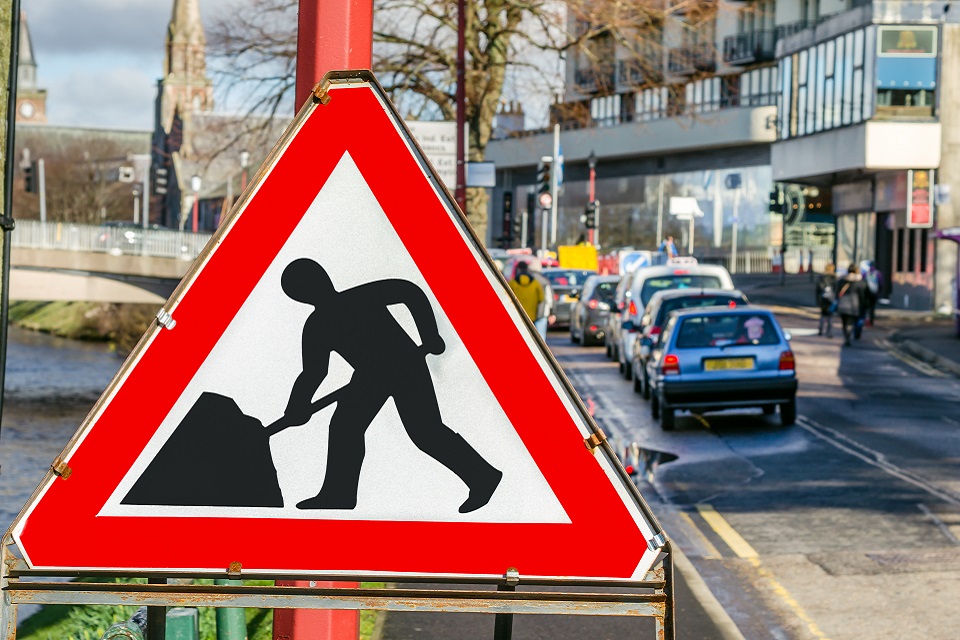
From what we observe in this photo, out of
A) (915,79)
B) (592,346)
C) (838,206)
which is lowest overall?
(592,346)

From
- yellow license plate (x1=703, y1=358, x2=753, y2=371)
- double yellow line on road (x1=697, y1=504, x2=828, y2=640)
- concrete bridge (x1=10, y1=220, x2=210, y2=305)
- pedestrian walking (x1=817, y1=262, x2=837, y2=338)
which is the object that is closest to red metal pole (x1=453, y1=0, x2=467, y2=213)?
yellow license plate (x1=703, y1=358, x2=753, y2=371)

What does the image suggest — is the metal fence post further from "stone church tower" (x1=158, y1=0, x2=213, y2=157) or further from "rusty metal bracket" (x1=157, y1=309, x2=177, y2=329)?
"stone church tower" (x1=158, y1=0, x2=213, y2=157)

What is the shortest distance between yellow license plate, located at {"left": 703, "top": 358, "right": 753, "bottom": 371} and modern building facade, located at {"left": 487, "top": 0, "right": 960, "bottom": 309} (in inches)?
542

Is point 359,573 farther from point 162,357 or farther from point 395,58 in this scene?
point 395,58

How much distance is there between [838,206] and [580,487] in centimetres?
5557

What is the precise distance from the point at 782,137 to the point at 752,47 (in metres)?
16.3

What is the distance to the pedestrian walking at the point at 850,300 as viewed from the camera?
99.5 feet

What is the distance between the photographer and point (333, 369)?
2648 millimetres

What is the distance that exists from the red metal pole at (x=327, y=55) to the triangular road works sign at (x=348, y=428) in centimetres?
35

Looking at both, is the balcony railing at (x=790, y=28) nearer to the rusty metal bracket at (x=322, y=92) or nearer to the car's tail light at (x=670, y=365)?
the car's tail light at (x=670, y=365)

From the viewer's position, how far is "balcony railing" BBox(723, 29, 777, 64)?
70.7 meters

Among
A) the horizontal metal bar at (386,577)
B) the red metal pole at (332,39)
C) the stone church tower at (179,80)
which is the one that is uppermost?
the stone church tower at (179,80)

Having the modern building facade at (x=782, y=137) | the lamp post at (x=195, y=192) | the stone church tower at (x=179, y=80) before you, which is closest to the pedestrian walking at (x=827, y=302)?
the modern building facade at (x=782, y=137)

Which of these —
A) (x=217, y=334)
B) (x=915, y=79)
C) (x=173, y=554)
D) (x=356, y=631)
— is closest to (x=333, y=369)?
(x=217, y=334)
